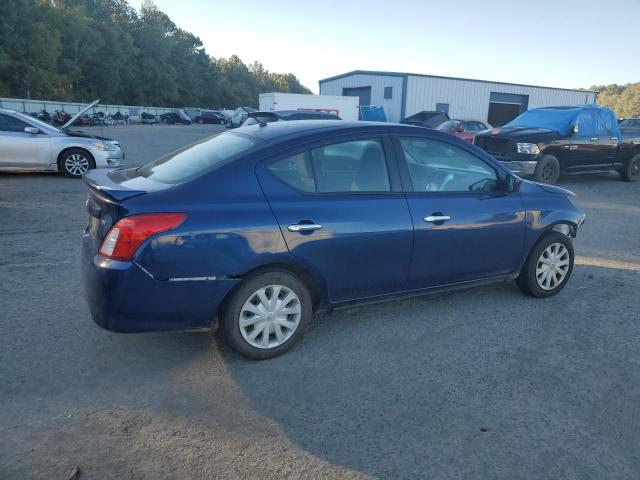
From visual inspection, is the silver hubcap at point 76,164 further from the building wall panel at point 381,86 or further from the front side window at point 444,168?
the building wall panel at point 381,86

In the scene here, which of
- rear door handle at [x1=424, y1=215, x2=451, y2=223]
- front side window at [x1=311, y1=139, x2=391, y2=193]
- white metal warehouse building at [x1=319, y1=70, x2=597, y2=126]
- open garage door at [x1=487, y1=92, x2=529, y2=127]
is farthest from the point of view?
open garage door at [x1=487, y1=92, x2=529, y2=127]

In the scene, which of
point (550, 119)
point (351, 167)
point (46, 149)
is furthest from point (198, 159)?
point (550, 119)

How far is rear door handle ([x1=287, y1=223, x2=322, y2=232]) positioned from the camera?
134 inches

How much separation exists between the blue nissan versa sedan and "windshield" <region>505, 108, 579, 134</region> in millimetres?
8935

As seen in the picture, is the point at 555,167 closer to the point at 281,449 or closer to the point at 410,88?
the point at 281,449

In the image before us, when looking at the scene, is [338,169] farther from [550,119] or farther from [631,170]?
[631,170]

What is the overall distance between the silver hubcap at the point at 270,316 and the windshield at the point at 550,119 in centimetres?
1087

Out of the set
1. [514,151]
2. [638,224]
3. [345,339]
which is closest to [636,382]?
[345,339]

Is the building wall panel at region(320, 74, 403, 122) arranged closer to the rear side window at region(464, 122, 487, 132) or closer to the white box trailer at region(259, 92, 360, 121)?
the white box trailer at region(259, 92, 360, 121)

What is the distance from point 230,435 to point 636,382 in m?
2.67

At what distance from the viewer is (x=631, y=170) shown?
→ 14.1 metres

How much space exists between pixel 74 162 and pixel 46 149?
58cm

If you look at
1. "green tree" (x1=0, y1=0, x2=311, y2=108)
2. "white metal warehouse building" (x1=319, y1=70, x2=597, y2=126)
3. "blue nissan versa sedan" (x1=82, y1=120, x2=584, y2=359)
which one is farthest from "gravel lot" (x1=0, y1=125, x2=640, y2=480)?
"green tree" (x1=0, y1=0, x2=311, y2=108)

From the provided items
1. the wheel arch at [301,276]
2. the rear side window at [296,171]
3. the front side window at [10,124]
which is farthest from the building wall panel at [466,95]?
the wheel arch at [301,276]
